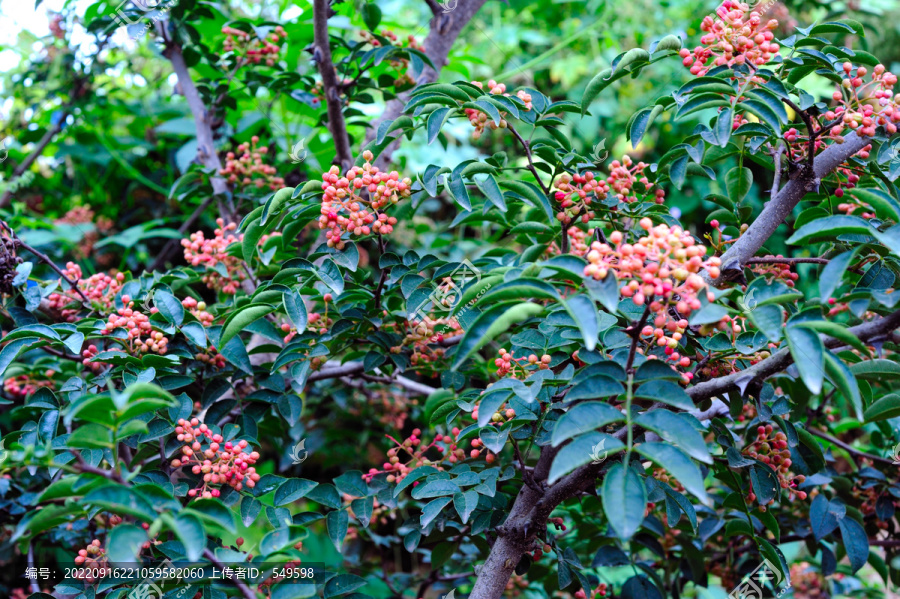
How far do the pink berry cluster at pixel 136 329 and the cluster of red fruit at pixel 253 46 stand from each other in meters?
0.82

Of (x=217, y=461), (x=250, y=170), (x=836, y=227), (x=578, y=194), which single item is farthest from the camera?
(x=250, y=170)

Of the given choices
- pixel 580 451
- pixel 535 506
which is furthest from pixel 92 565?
pixel 580 451

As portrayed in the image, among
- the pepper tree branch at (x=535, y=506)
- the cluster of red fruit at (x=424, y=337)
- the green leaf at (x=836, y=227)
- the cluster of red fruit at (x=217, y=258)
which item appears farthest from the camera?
the cluster of red fruit at (x=217, y=258)

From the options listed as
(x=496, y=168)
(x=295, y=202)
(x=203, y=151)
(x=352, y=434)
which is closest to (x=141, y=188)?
(x=203, y=151)

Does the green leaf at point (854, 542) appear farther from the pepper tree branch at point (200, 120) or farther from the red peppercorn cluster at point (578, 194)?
the pepper tree branch at point (200, 120)

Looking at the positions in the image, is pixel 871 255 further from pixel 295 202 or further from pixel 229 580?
pixel 229 580

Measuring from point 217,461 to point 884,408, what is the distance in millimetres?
1039

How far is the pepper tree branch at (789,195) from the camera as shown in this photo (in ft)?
3.80

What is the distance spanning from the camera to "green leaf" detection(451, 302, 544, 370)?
0.75 m

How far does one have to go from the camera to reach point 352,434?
7.16 ft

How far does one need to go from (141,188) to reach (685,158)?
217cm

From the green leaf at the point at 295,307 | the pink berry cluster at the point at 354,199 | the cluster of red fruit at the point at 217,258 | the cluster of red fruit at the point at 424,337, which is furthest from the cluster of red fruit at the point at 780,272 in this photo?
the cluster of red fruit at the point at 217,258

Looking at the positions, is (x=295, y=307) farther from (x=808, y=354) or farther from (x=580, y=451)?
(x=808, y=354)

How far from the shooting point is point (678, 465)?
74 cm
